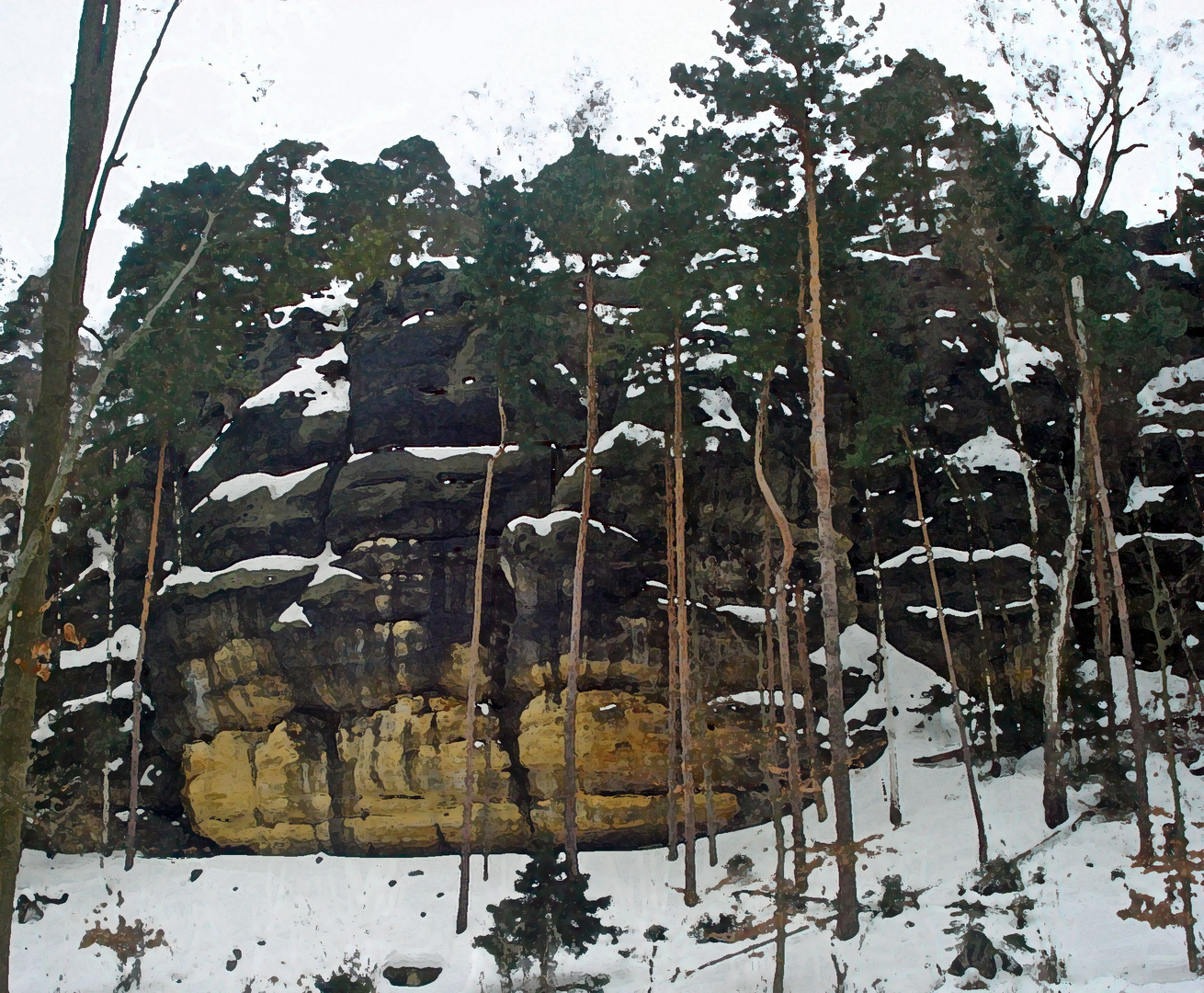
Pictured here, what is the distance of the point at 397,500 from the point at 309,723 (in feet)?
20.4

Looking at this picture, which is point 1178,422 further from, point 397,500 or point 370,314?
point 370,314

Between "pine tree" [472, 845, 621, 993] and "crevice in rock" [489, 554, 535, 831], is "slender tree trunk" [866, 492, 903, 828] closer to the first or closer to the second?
"pine tree" [472, 845, 621, 993]

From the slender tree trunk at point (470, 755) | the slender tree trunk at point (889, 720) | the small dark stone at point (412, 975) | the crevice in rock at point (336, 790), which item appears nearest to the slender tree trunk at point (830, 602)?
the slender tree trunk at point (889, 720)

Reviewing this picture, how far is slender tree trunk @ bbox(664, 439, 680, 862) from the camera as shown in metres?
20.0

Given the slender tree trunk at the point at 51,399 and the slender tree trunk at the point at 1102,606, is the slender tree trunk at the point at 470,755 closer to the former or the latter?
the slender tree trunk at the point at 51,399

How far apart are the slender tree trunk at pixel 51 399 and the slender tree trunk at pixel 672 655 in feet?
50.4

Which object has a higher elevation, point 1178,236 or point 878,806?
point 1178,236

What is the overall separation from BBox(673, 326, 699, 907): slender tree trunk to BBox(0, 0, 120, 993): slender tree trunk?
13.8 m

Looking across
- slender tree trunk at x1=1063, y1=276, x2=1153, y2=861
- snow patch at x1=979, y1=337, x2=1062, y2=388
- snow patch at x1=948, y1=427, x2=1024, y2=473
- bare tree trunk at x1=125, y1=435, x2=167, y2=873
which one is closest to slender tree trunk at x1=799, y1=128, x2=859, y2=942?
slender tree trunk at x1=1063, y1=276, x2=1153, y2=861

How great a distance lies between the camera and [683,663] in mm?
18859

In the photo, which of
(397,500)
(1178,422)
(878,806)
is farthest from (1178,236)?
(397,500)

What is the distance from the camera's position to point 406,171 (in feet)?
Result: 96.0

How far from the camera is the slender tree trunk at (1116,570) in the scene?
14.6 metres

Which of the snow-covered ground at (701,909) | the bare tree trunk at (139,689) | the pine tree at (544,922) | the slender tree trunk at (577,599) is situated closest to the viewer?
the snow-covered ground at (701,909)
